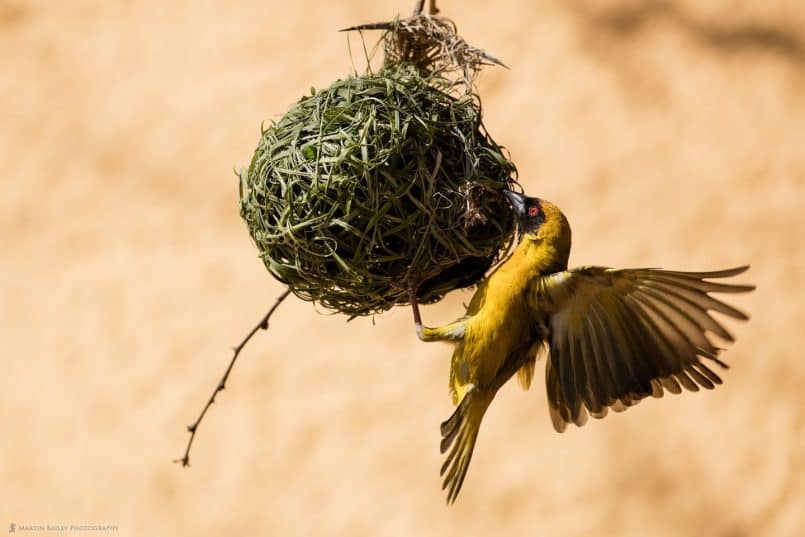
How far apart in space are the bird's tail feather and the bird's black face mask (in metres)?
0.33

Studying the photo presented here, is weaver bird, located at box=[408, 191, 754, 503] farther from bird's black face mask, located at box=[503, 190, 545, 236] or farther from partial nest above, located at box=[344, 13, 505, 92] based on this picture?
partial nest above, located at box=[344, 13, 505, 92]

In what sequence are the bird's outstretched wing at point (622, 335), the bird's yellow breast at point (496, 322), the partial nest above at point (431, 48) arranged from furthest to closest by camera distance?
the partial nest above at point (431, 48), the bird's yellow breast at point (496, 322), the bird's outstretched wing at point (622, 335)

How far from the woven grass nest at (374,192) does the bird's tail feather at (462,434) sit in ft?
0.77

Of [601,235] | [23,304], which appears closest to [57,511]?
Answer: [23,304]

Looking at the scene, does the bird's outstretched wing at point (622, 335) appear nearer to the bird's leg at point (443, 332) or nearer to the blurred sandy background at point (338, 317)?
the bird's leg at point (443, 332)

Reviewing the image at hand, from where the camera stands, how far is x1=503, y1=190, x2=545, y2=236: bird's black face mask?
1928mm

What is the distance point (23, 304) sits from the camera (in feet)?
13.9

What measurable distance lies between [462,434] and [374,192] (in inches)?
19.9

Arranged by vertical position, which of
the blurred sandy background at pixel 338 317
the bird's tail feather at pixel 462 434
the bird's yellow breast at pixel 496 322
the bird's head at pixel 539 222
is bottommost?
the bird's tail feather at pixel 462 434

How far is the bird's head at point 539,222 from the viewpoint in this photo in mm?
1933

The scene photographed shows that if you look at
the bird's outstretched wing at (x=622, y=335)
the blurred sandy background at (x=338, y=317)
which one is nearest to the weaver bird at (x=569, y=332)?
the bird's outstretched wing at (x=622, y=335)

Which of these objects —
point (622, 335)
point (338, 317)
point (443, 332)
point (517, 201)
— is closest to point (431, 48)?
point (517, 201)

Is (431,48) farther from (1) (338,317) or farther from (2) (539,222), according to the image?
(1) (338,317)

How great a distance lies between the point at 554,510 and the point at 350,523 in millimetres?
708
